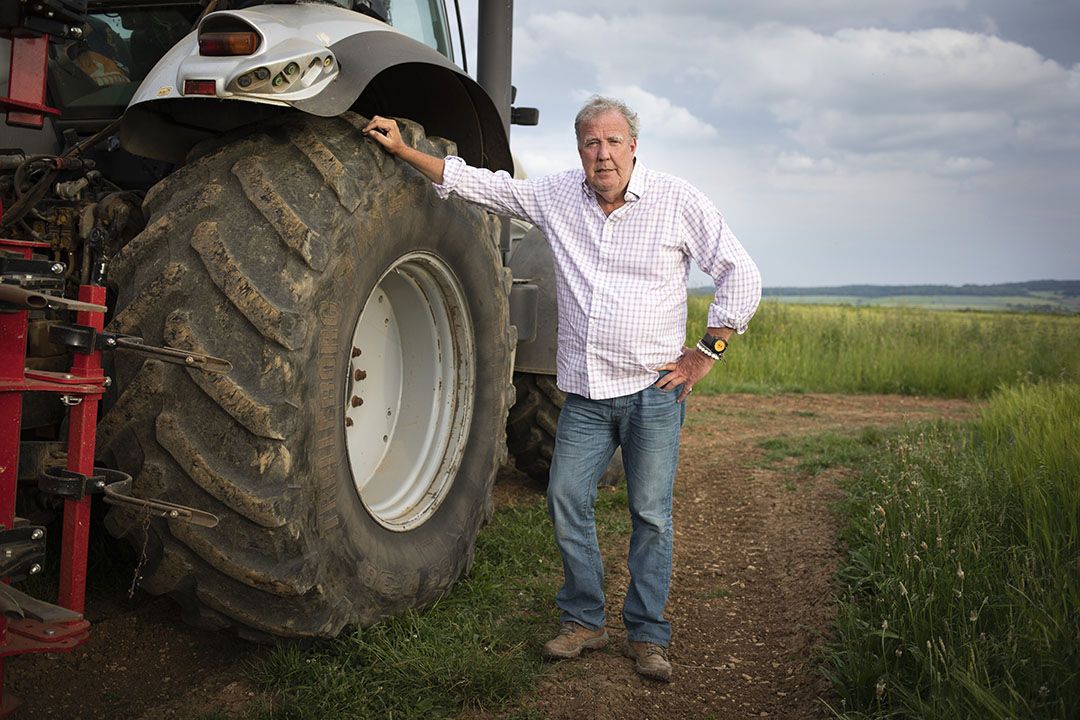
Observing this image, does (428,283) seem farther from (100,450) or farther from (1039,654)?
(1039,654)

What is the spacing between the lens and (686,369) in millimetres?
3254

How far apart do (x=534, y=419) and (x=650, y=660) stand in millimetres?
1936

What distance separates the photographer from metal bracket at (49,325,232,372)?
88.4 inches

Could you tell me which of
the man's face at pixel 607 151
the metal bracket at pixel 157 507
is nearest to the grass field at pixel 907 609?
the metal bracket at pixel 157 507

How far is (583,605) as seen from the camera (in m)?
3.36

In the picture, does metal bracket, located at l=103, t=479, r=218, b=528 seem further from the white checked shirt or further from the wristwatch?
the wristwatch

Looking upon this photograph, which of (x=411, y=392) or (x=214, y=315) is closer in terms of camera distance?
(x=214, y=315)

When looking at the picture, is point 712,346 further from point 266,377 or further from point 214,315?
point 214,315

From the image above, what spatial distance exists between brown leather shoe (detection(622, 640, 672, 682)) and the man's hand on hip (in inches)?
33.6

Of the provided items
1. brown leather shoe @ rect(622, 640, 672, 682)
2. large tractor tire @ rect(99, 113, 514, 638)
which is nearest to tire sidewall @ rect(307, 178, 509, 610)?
large tractor tire @ rect(99, 113, 514, 638)

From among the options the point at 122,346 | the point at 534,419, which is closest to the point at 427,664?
the point at 122,346

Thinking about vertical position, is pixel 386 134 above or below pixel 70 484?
above

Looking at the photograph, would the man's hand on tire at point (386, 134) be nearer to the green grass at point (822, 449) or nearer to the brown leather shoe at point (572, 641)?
the brown leather shoe at point (572, 641)

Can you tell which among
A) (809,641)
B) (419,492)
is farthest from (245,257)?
(809,641)
